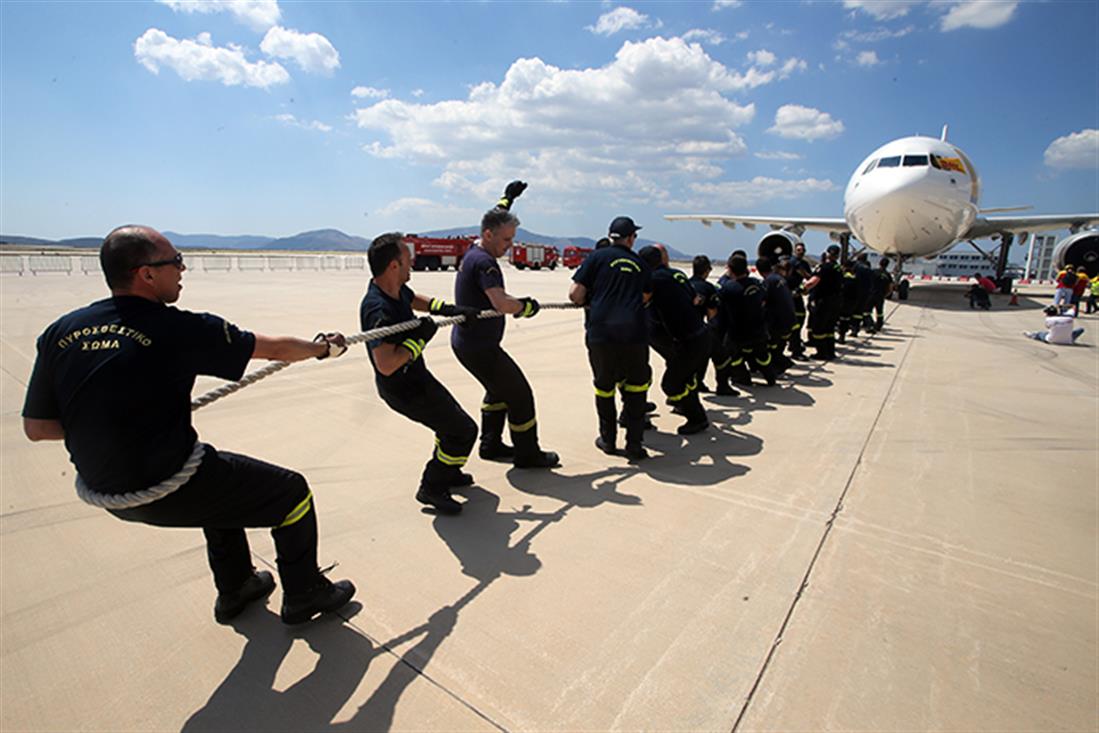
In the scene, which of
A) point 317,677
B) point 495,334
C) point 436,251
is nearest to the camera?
point 317,677

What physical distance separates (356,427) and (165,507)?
3.28 m

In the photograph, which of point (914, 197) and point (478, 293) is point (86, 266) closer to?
point (478, 293)

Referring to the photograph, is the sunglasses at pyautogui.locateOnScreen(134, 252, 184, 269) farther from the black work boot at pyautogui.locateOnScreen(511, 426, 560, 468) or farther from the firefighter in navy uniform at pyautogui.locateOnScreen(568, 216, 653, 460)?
the firefighter in navy uniform at pyautogui.locateOnScreen(568, 216, 653, 460)

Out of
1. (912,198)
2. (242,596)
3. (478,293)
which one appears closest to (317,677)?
(242,596)

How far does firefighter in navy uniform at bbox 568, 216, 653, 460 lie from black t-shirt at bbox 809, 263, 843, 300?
5644 mm

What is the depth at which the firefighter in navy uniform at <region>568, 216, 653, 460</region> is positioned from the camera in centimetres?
460

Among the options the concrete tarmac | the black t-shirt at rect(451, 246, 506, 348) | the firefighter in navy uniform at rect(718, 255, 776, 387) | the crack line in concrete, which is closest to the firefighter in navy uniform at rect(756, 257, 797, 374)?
the firefighter in navy uniform at rect(718, 255, 776, 387)

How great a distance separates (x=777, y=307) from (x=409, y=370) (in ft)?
20.8

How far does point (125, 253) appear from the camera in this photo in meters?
2.06

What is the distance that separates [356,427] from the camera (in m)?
5.45

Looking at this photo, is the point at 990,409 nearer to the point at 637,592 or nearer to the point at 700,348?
the point at 700,348

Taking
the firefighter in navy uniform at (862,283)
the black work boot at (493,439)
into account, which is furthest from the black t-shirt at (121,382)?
the firefighter in navy uniform at (862,283)

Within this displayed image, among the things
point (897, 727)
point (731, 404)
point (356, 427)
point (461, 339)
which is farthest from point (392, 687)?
point (731, 404)

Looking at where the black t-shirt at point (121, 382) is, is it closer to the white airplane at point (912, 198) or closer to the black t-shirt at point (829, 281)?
the black t-shirt at point (829, 281)
